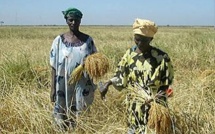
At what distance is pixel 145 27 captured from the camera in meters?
2.68

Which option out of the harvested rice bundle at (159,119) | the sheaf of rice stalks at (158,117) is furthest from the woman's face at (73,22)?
the harvested rice bundle at (159,119)

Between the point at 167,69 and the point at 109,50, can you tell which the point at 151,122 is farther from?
the point at 109,50

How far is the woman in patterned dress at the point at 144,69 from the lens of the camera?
2.71 m

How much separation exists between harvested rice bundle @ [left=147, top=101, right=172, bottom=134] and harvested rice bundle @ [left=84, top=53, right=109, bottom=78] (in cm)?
71

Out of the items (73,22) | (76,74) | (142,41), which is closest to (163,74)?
(142,41)

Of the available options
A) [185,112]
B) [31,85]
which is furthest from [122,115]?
[31,85]

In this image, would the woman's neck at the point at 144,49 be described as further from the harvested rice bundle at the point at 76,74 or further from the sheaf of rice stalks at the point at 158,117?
the harvested rice bundle at the point at 76,74

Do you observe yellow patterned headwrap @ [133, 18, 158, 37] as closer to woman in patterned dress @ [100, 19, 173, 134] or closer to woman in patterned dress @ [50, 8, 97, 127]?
woman in patterned dress @ [100, 19, 173, 134]

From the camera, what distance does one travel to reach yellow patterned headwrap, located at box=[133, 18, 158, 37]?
8.80 feet

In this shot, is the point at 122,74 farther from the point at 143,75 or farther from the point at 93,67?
the point at 93,67

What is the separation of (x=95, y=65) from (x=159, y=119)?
828 millimetres

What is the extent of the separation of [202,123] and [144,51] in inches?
46.7

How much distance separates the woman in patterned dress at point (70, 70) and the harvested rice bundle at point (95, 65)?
0.43 feet

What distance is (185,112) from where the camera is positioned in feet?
11.8
